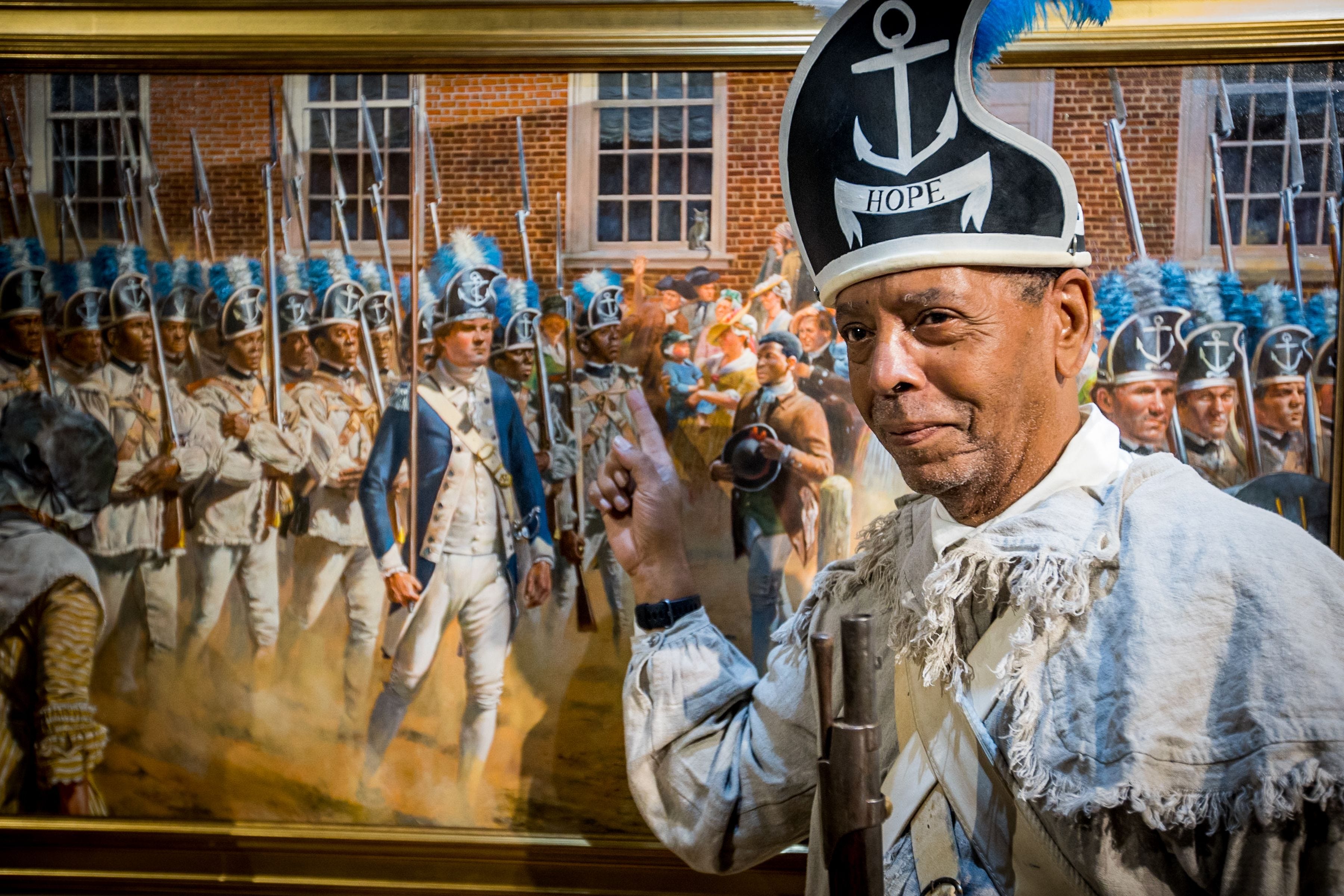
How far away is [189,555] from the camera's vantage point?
2.15 metres

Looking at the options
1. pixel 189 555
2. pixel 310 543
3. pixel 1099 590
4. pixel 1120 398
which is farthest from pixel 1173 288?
pixel 189 555

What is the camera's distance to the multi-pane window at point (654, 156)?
2004mm

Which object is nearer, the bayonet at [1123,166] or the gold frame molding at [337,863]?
the bayonet at [1123,166]

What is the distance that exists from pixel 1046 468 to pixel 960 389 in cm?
18

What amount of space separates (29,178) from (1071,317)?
2128mm

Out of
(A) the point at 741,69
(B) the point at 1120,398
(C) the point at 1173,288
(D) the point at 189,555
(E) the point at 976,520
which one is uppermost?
(A) the point at 741,69

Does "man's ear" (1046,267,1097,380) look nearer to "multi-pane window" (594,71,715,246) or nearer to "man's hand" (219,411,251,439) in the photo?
"multi-pane window" (594,71,715,246)

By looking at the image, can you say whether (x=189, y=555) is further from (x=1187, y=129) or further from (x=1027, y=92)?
(x=1187, y=129)

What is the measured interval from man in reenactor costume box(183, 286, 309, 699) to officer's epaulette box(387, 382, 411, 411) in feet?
0.65

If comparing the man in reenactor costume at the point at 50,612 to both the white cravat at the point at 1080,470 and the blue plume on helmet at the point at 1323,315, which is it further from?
the blue plume on helmet at the point at 1323,315

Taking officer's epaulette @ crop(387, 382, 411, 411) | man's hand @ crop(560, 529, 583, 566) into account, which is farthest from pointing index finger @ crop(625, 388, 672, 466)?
officer's epaulette @ crop(387, 382, 411, 411)

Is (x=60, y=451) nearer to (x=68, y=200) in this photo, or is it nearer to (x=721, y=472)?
(x=68, y=200)

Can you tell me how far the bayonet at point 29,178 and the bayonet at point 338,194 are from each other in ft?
2.16

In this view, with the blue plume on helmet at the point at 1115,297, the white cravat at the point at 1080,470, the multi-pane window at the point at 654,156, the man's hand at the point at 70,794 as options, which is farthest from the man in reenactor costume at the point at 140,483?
the blue plume on helmet at the point at 1115,297
